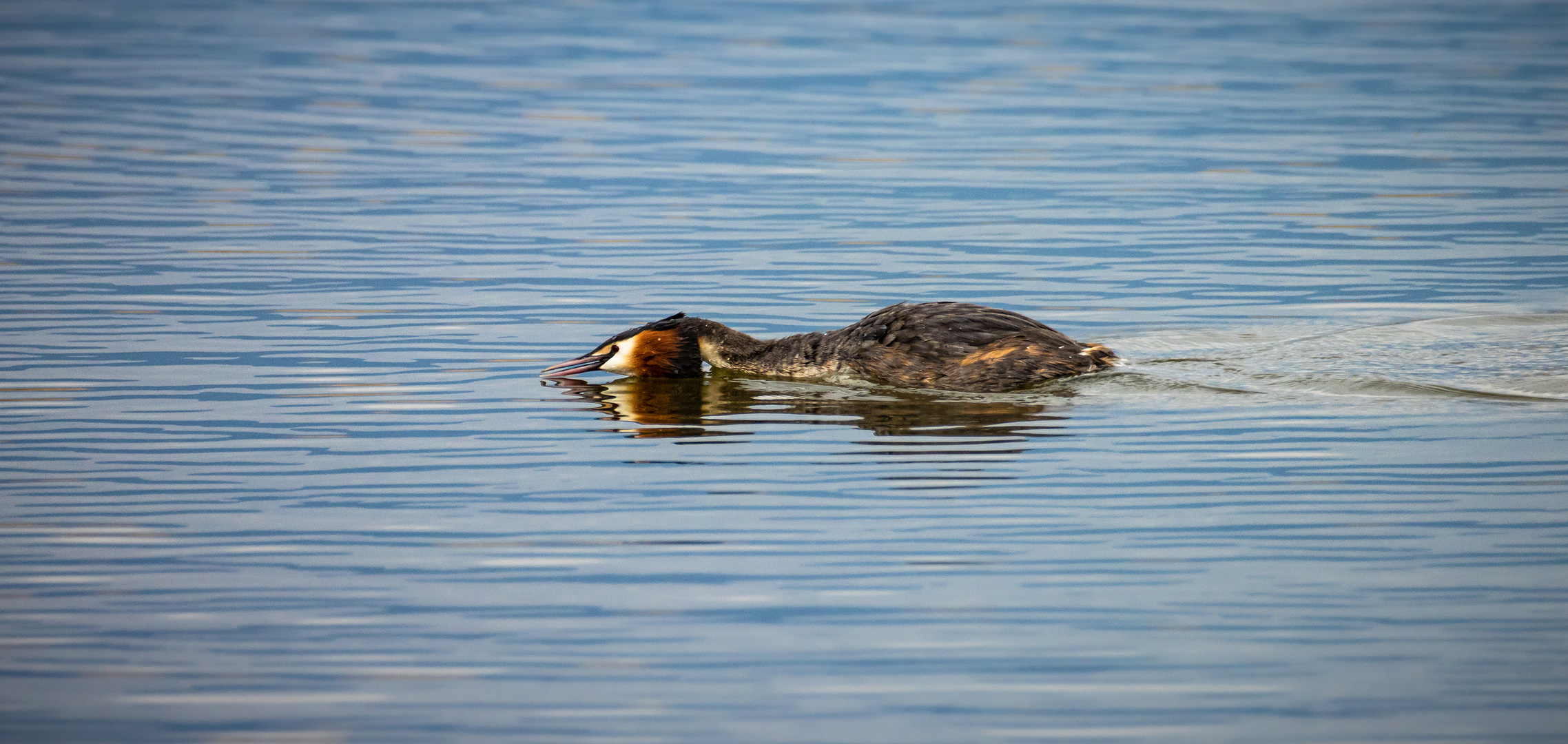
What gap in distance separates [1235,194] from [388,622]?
45.0 ft

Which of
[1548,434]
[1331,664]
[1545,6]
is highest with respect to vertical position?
[1545,6]

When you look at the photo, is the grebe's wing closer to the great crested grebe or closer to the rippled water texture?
the great crested grebe

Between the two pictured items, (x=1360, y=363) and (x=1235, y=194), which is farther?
(x=1235, y=194)

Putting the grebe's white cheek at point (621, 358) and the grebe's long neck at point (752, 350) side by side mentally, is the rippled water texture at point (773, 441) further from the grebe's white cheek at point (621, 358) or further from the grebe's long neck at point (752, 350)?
the grebe's white cheek at point (621, 358)

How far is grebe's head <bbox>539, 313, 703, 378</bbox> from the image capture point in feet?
38.4

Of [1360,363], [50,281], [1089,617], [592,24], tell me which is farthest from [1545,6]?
[1089,617]

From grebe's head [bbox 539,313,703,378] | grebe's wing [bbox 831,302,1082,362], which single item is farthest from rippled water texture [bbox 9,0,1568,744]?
grebe's wing [bbox 831,302,1082,362]

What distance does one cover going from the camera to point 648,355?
39.0ft

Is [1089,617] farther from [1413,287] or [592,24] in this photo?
[592,24]

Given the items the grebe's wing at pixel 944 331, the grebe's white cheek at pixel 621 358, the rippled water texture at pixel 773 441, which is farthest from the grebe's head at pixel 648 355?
the grebe's wing at pixel 944 331

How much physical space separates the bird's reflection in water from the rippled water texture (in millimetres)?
55

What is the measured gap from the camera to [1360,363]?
11219mm

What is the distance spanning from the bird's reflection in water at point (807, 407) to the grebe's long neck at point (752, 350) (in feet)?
0.30

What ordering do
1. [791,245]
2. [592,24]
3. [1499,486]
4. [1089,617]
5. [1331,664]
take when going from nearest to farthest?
[1331,664] < [1089,617] < [1499,486] < [791,245] < [592,24]
